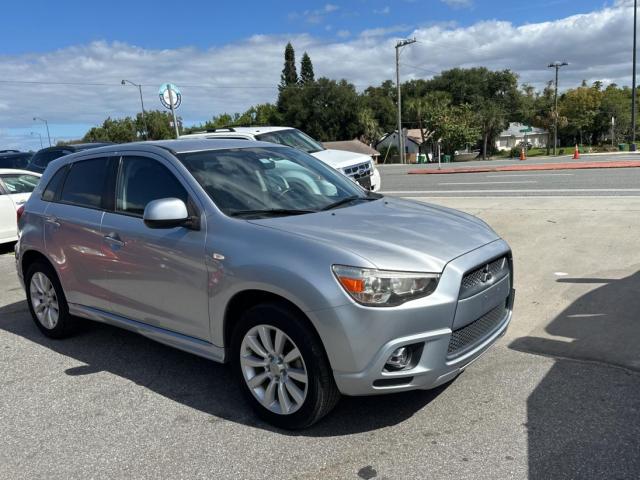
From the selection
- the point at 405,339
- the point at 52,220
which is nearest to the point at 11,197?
the point at 52,220

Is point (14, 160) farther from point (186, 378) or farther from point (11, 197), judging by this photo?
point (186, 378)

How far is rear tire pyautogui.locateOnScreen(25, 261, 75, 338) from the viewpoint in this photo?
523cm

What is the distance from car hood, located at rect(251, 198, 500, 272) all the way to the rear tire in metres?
2.54

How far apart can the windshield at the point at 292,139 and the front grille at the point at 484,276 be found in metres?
7.72

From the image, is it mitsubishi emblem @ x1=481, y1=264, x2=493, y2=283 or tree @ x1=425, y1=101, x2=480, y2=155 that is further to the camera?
tree @ x1=425, y1=101, x2=480, y2=155

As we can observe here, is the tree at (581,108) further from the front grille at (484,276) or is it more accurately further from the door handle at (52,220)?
the door handle at (52,220)

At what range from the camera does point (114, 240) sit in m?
4.42

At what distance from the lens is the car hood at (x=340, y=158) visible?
10.5 metres

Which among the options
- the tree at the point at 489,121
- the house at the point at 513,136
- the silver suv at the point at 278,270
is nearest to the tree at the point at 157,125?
the tree at the point at 489,121

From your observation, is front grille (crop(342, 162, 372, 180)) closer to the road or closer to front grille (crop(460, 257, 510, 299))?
the road

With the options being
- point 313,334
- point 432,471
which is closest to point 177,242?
point 313,334

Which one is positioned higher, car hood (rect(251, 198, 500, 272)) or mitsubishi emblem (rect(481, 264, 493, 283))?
car hood (rect(251, 198, 500, 272))

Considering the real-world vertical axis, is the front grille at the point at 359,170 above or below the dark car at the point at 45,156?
below

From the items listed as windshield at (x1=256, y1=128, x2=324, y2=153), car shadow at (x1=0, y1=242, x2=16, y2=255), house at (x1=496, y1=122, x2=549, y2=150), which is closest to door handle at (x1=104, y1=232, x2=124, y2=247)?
windshield at (x1=256, y1=128, x2=324, y2=153)
